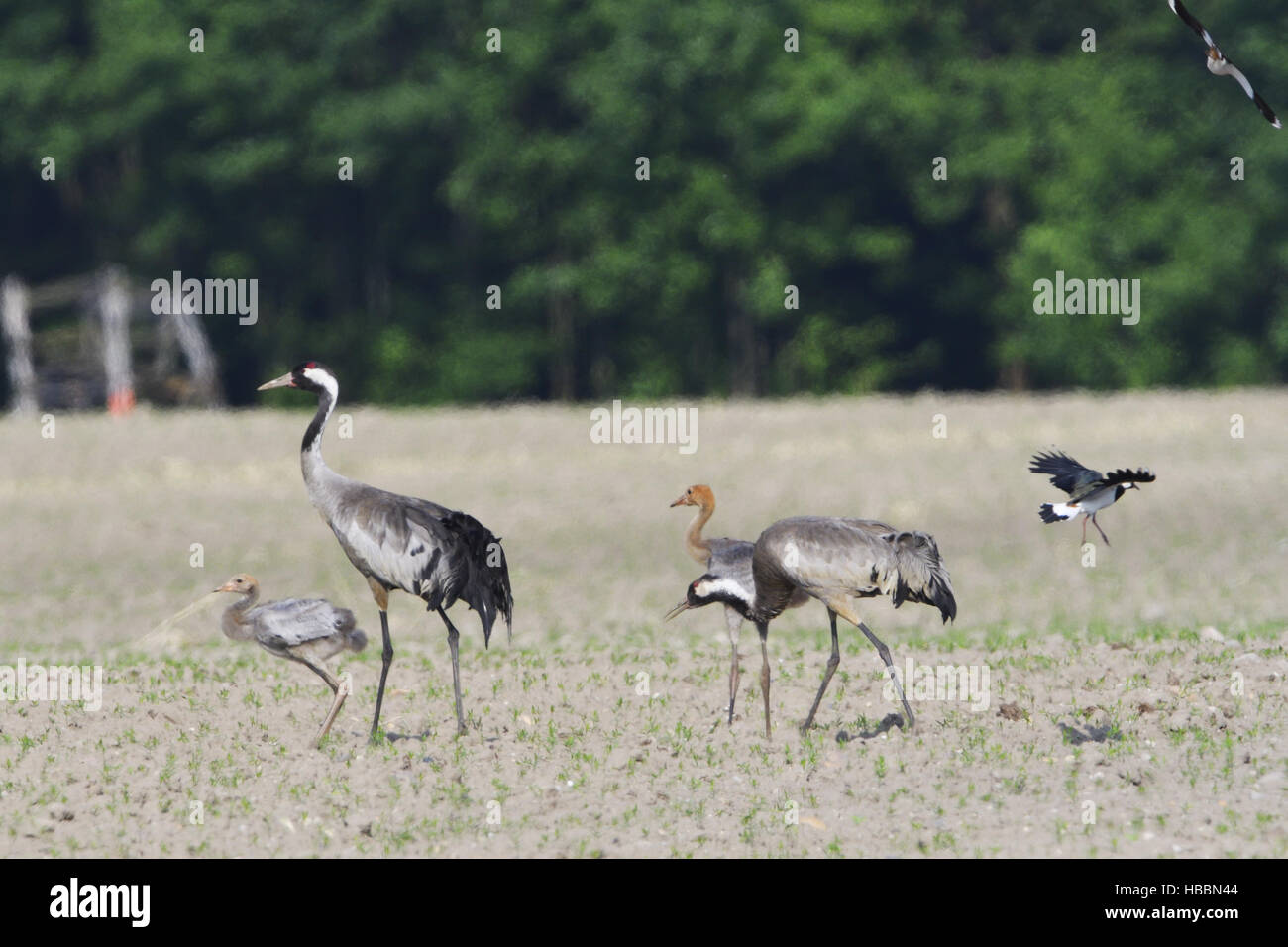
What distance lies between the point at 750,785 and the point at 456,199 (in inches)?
1393

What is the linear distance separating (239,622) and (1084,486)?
4493 mm

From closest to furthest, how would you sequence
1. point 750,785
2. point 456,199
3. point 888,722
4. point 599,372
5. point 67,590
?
point 750,785 → point 888,722 → point 67,590 → point 456,199 → point 599,372

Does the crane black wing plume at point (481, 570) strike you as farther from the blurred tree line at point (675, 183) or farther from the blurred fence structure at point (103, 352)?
the blurred tree line at point (675, 183)

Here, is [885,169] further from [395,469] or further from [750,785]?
[750,785]

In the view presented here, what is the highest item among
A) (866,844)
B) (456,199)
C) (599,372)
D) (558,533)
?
(456,199)

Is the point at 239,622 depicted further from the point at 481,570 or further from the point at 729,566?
the point at 729,566

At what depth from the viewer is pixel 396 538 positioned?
33.5 ft

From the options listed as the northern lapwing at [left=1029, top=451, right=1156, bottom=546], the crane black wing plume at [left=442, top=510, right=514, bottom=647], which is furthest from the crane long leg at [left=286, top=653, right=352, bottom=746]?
the northern lapwing at [left=1029, top=451, right=1156, bottom=546]

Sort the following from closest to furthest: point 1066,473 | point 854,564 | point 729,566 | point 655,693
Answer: point 1066,473, point 854,564, point 729,566, point 655,693

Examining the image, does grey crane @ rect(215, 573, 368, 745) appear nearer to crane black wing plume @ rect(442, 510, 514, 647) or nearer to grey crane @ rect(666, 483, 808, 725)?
crane black wing plume @ rect(442, 510, 514, 647)

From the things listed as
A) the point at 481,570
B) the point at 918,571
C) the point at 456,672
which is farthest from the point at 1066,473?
the point at 456,672

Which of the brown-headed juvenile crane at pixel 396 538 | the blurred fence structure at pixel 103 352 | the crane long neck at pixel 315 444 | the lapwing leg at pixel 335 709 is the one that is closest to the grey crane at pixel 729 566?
the brown-headed juvenile crane at pixel 396 538

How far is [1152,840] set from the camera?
8492mm

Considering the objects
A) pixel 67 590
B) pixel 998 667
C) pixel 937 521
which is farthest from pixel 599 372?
pixel 998 667
